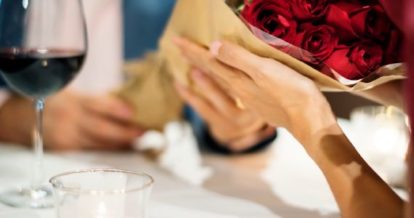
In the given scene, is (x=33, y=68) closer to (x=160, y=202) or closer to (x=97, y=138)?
(x=160, y=202)

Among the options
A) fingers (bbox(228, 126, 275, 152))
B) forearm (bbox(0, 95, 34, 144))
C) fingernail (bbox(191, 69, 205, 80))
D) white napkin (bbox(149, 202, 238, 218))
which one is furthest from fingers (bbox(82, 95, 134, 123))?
white napkin (bbox(149, 202, 238, 218))

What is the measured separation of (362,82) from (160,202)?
31 centimetres

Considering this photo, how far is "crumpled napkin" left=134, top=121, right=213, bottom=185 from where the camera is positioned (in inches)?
41.7

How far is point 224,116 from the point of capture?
1139 millimetres

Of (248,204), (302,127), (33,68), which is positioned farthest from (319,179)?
(33,68)

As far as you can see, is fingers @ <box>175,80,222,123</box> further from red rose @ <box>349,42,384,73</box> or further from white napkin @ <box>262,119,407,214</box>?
red rose @ <box>349,42,384,73</box>

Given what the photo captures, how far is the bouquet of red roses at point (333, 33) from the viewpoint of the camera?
695 millimetres

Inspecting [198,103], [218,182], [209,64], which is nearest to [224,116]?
[198,103]

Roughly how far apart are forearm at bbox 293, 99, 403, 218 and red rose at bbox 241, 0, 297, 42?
0.30 ft

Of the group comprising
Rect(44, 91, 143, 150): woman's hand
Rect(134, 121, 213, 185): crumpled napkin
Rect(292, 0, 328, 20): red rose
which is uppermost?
Rect(292, 0, 328, 20): red rose

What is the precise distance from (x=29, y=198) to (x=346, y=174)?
0.40 metres

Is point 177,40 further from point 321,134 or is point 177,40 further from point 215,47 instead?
point 321,134

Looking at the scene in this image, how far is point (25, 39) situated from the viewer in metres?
0.93

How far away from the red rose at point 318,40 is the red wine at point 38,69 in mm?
320
